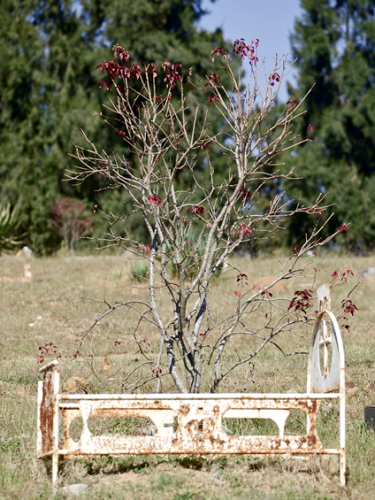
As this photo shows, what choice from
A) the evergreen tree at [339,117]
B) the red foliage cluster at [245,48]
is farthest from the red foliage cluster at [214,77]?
the evergreen tree at [339,117]

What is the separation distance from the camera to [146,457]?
13.1 feet

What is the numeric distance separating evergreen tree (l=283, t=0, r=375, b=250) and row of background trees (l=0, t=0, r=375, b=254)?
0.04 metres

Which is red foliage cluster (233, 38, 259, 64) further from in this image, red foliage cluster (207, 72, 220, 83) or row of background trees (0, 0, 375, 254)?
row of background trees (0, 0, 375, 254)

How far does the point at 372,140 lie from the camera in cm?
2362

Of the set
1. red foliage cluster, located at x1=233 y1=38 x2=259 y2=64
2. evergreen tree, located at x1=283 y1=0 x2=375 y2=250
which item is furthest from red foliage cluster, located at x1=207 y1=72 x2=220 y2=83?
evergreen tree, located at x1=283 y1=0 x2=375 y2=250

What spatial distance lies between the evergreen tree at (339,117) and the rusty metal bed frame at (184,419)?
18.8 metres

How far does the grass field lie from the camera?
3445 millimetres

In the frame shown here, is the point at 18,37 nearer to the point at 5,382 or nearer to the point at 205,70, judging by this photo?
the point at 205,70

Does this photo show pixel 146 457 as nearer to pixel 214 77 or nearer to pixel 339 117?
pixel 214 77

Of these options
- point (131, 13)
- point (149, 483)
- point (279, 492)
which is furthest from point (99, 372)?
point (131, 13)

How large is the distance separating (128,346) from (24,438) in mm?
3520

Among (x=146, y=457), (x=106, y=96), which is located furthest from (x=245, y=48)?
(x=106, y=96)

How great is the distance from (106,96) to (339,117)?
8.88 meters

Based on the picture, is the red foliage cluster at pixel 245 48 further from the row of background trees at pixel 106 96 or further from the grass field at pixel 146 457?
the row of background trees at pixel 106 96
